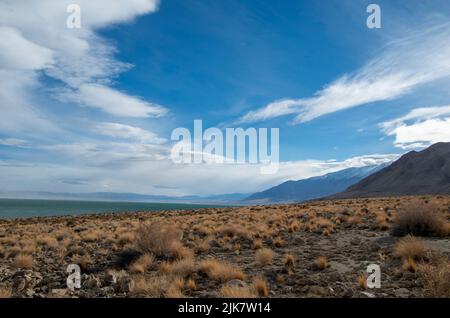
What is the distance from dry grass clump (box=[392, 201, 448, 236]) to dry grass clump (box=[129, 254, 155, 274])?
34.2 feet

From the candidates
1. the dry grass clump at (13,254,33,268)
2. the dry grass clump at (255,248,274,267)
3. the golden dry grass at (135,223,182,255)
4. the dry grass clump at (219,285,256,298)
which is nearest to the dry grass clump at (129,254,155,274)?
the golden dry grass at (135,223,182,255)

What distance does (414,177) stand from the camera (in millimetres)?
120875

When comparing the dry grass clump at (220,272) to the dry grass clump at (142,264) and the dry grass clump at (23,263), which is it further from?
the dry grass clump at (23,263)

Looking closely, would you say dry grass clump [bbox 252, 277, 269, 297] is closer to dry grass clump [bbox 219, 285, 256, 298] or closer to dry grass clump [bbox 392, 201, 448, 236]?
dry grass clump [bbox 219, 285, 256, 298]

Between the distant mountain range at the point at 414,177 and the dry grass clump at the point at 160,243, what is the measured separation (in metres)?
107

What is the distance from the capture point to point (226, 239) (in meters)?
15.7

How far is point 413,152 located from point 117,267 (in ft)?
521

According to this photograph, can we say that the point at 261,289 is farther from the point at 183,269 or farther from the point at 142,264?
the point at 142,264

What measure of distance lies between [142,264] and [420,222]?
11.7m

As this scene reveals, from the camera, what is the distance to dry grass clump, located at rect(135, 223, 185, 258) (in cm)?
1221

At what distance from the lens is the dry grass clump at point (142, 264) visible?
Result: 1004 cm

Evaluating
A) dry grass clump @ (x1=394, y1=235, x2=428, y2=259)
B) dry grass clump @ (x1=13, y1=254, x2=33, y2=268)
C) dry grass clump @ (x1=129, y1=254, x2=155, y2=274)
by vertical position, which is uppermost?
dry grass clump @ (x1=394, y1=235, x2=428, y2=259)
